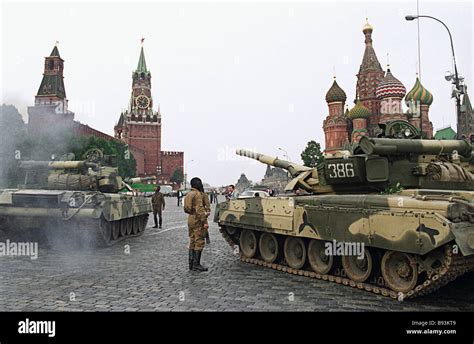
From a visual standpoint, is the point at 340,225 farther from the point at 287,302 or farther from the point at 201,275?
the point at 201,275

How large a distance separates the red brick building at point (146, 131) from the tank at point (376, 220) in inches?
3903

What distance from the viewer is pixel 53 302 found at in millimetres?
6035

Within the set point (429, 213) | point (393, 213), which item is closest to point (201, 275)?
point (393, 213)

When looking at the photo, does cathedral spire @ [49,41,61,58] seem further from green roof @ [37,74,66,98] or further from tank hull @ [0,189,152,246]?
tank hull @ [0,189,152,246]

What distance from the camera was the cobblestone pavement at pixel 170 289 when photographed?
5.94 metres

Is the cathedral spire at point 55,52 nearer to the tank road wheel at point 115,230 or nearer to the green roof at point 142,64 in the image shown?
the green roof at point 142,64

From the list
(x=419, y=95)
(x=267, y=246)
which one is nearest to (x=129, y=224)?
(x=267, y=246)

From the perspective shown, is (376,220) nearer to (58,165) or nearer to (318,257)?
(318,257)

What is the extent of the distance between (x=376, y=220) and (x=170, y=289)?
3.49 metres

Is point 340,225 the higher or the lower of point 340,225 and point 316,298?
the higher

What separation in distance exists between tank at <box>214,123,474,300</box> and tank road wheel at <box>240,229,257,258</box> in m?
0.02

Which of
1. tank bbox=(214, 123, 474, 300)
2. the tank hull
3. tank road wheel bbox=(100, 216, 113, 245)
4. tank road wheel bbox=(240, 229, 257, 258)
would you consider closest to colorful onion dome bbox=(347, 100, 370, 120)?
tank bbox=(214, 123, 474, 300)

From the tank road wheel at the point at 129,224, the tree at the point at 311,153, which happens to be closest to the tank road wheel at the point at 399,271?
the tank road wheel at the point at 129,224
